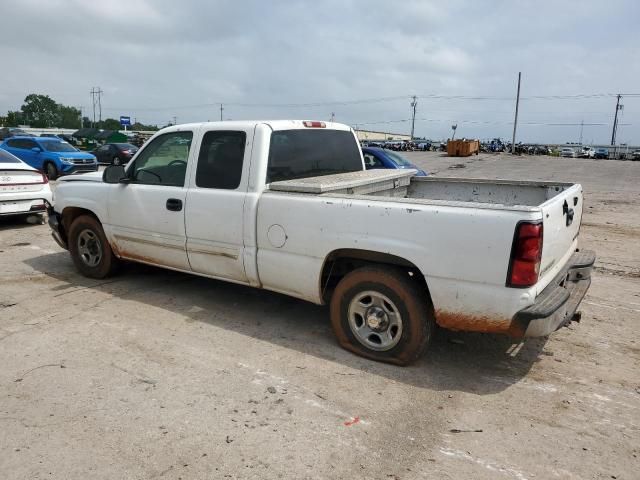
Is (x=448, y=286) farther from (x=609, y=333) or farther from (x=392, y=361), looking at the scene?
(x=609, y=333)

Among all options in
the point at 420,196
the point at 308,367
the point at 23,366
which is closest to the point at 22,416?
the point at 23,366

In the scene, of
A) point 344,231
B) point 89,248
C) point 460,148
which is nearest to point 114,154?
point 89,248

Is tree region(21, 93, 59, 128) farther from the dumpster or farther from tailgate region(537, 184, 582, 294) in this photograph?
tailgate region(537, 184, 582, 294)

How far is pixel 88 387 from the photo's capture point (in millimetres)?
3457

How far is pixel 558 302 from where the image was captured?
335 cm

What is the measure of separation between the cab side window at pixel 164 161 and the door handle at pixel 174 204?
0.16 m

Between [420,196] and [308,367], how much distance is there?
2571mm

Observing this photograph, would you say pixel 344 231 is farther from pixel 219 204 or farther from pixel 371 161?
pixel 371 161

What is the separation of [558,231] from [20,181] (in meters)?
8.99

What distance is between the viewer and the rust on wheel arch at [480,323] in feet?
10.7

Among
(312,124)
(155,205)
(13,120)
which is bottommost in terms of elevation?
(155,205)

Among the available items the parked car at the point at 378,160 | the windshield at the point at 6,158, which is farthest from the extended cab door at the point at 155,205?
the parked car at the point at 378,160

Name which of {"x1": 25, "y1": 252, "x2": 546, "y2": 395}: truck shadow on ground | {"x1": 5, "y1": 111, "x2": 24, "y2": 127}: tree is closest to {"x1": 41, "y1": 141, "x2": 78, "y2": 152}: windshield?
{"x1": 25, "y1": 252, "x2": 546, "y2": 395}: truck shadow on ground

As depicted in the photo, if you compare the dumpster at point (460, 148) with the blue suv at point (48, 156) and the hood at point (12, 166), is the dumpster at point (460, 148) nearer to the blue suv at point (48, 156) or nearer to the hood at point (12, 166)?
the blue suv at point (48, 156)
